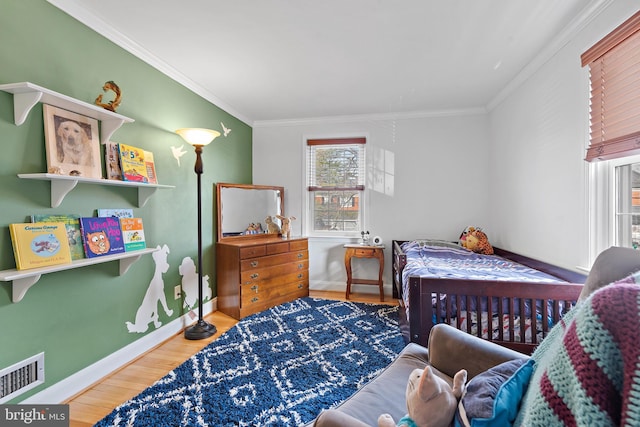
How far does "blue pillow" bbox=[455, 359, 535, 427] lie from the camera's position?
0.72 m

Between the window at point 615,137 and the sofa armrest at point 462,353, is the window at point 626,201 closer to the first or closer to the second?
the window at point 615,137

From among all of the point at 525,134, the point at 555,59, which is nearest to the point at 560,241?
the point at 525,134

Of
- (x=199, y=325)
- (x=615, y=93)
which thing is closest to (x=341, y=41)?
(x=615, y=93)

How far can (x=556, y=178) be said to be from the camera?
234 cm

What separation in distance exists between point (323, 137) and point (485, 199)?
89.0 inches

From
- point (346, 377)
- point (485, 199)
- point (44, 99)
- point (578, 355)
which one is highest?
point (44, 99)

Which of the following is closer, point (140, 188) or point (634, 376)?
point (634, 376)

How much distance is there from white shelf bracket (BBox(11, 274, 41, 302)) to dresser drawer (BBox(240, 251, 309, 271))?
174 cm

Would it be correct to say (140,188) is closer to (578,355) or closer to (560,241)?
(578,355)

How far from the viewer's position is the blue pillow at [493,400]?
0.72 m

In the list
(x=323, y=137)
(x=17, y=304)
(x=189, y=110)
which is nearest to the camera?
(x=17, y=304)

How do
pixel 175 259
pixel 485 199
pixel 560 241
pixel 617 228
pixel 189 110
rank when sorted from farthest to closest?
pixel 485 199, pixel 189 110, pixel 175 259, pixel 560 241, pixel 617 228

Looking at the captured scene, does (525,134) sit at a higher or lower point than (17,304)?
higher

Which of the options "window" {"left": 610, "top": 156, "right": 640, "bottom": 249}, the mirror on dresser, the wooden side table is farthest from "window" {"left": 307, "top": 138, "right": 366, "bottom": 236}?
"window" {"left": 610, "top": 156, "right": 640, "bottom": 249}
